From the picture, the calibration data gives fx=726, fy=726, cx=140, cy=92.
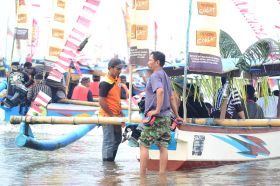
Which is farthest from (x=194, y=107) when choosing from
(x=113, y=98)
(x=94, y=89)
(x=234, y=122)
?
(x=94, y=89)

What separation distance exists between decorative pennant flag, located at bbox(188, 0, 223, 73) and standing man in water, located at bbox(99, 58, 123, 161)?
1.68m

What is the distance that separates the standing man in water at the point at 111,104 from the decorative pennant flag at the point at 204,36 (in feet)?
5.53

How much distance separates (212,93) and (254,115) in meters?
1.46

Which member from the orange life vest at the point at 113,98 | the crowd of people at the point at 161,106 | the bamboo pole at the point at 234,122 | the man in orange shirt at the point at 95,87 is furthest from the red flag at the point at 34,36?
the bamboo pole at the point at 234,122

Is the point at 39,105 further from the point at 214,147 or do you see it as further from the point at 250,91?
the point at 250,91

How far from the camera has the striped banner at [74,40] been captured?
547 inches

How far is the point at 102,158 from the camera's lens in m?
12.4

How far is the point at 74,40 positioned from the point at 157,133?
5.05 metres

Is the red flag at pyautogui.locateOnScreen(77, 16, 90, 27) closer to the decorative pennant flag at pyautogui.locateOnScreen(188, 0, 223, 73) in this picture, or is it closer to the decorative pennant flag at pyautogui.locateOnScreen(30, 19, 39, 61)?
the decorative pennant flag at pyautogui.locateOnScreen(188, 0, 223, 73)

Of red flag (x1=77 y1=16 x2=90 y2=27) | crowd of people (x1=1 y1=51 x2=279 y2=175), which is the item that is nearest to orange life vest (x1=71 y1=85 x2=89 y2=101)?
red flag (x1=77 y1=16 x2=90 y2=27)

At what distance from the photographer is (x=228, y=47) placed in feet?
41.7

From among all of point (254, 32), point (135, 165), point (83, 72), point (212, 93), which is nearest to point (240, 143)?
point (212, 93)

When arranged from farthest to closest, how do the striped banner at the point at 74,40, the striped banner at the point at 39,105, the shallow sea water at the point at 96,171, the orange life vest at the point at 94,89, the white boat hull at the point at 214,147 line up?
the orange life vest at the point at 94,89 → the striped banner at the point at 74,40 → the striped banner at the point at 39,105 → the white boat hull at the point at 214,147 → the shallow sea water at the point at 96,171

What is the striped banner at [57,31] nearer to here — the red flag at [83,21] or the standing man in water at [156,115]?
the red flag at [83,21]
